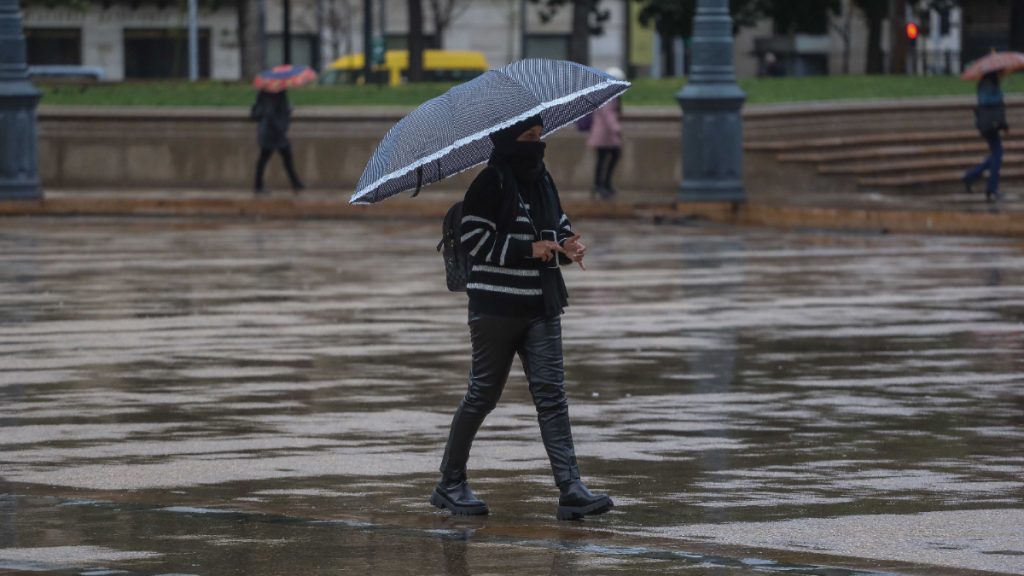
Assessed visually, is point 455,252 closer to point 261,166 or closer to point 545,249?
point 545,249

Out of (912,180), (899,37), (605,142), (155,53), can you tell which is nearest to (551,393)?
(605,142)

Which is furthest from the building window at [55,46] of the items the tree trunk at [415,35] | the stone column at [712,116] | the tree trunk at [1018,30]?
the stone column at [712,116]

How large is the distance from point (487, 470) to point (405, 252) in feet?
46.3

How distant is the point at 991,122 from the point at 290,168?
33.1 ft

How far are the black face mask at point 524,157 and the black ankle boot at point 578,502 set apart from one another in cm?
118

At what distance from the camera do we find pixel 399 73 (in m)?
66.9

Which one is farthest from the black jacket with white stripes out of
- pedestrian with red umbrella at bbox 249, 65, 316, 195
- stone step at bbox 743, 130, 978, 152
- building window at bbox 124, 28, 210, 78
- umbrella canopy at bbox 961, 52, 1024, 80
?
building window at bbox 124, 28, 210, 78

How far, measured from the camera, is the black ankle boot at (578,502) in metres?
9.11

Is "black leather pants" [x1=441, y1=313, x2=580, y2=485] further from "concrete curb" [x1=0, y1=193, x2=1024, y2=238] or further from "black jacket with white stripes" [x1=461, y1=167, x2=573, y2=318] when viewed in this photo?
"concrete curb" [x1=0, y1=193, x2=1024, y2=238]

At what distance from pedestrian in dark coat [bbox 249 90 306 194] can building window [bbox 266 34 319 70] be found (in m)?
47.7

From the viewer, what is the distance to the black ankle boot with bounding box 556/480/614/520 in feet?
29.9

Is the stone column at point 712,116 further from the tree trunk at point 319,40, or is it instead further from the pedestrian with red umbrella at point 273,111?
the tree trunk at point 319,40

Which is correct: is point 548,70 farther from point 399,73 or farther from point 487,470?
point 399,73

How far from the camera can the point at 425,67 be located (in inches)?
2672
